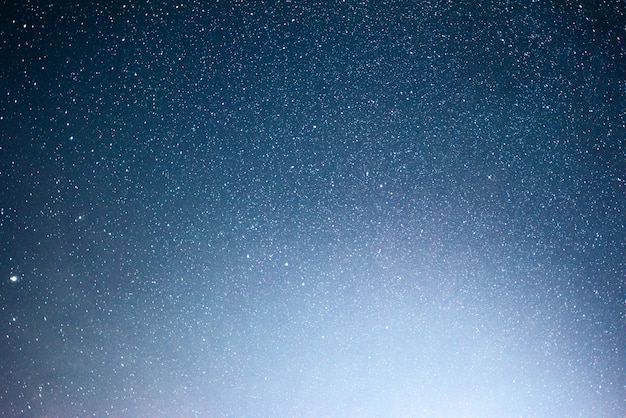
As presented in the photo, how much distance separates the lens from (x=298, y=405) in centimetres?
58

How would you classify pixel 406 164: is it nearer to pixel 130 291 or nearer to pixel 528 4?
pixel 528 4

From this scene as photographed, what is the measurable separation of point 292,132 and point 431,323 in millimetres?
291

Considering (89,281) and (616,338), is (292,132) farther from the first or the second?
(616,338)

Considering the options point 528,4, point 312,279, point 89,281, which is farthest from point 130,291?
point 528,4

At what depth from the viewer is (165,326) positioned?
0.59 metres

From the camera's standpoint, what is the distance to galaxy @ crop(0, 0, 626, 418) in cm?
54

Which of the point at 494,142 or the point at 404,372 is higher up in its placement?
the point at 494,142

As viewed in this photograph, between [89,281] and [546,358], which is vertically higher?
[89,281]

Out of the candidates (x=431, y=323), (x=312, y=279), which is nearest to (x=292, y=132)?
(x=312, y=279)

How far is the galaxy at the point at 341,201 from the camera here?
544mm

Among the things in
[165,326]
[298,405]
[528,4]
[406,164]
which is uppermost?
[528,4]

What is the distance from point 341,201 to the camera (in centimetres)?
57

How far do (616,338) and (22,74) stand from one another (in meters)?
0.84

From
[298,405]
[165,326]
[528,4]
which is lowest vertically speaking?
[298,405]
